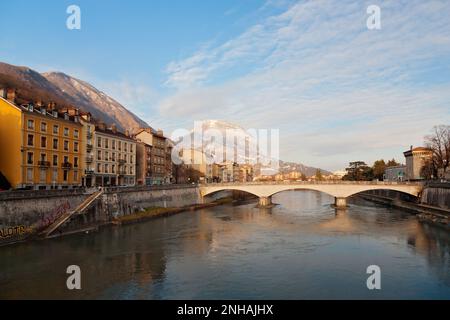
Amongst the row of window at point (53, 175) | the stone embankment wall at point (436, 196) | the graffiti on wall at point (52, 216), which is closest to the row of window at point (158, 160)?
the row of window at point (53, 175)

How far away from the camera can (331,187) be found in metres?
69.8

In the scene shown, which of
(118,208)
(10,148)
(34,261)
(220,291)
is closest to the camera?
(220,291)

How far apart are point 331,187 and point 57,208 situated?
163 ft

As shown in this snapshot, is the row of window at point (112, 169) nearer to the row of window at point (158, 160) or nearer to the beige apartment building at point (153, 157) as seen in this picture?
the beige apartment building at point (153, 157)

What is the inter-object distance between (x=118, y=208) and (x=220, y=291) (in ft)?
98.4

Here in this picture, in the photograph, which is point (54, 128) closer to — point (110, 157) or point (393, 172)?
point (110, 157)

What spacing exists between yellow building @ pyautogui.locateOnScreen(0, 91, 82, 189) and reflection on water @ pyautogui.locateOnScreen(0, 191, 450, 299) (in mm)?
11626

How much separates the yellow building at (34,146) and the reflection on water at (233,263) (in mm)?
11626

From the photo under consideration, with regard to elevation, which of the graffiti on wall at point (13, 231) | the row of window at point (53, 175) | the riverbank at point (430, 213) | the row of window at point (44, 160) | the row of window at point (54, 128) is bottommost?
the riverbank at point (430, 213)

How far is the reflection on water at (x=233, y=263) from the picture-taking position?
20812mm

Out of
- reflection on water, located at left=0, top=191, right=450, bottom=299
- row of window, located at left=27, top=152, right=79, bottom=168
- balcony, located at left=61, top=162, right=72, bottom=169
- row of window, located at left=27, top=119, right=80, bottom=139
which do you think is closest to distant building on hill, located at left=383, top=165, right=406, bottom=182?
reflection on water, located at left=0, top=191, right=450, bottom=299
